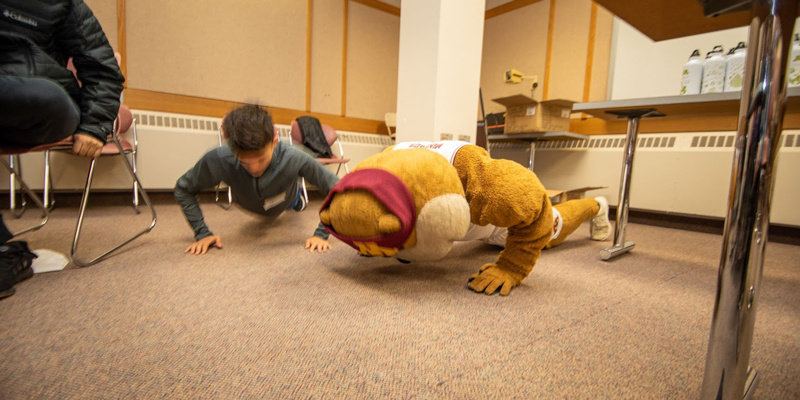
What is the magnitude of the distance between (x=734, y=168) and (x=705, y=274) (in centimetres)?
129

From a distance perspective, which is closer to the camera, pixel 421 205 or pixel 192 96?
pixel 421 205

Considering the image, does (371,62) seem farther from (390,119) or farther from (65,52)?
(65,52)

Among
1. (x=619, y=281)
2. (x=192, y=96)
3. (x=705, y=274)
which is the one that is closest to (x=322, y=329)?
(x=619, y=281)

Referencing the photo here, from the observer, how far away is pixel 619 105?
4.54ft

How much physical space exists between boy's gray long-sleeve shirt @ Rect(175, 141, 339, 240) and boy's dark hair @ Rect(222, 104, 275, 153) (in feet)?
0.70

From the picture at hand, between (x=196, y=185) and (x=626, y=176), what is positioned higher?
(x=626, y=176)

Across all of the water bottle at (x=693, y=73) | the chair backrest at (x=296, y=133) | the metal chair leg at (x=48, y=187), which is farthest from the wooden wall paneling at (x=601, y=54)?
the metal chair leg at (x=48, y=187)

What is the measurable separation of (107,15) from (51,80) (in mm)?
2139

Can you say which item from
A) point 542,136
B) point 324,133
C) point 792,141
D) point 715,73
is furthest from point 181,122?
point 792,141

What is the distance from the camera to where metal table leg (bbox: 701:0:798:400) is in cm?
39

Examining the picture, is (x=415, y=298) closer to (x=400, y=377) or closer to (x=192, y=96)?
(x=400, y=377)

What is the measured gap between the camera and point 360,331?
31.1 inches

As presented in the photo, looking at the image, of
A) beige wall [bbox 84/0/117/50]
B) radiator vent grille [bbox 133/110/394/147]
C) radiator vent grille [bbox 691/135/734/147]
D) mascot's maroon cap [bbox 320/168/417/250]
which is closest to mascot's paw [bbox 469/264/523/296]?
mascot's maroon cap [bbox 320/168/417/250]

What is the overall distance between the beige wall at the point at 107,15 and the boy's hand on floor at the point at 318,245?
243 centimetres
